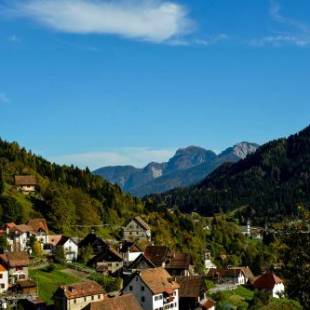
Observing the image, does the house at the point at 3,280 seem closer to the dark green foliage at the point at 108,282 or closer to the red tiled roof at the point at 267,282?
the dark green foliage at the point at 108,282

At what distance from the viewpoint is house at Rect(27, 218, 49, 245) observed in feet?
380

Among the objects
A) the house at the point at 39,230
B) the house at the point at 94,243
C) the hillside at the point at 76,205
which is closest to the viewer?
the house at the point at 39,230

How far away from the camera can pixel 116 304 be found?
74.7 m

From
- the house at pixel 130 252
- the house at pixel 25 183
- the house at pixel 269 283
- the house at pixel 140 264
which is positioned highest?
the house at pixel 25 183

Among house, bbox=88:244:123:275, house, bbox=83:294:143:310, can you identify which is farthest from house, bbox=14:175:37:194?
house, bbox=83:294:143:310

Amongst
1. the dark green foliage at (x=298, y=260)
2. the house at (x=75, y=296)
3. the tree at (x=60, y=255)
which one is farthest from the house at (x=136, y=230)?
the dark green foliage at (x=298, y=260)

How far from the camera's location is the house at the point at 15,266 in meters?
85.6

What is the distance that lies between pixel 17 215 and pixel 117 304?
57665 millimetres

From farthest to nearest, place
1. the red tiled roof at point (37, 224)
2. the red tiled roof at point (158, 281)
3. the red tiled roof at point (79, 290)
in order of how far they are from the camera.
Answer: the red tiled roof at point (37, 224), the red tiled roof at point (158, 281), the red tiled roof at point (79, 290)

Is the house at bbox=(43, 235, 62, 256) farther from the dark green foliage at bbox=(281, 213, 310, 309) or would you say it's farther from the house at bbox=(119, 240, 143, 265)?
the dark green foliage at bbox=(281, 213, 310, 309)

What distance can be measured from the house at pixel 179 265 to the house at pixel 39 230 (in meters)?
24.6

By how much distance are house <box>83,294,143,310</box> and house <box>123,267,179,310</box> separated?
25.3 feet

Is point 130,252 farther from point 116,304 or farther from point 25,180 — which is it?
point 25,180

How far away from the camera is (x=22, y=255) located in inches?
3556
